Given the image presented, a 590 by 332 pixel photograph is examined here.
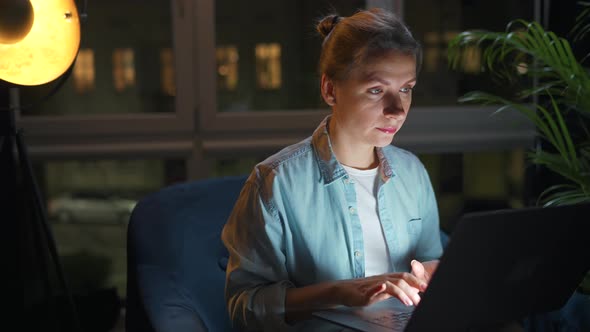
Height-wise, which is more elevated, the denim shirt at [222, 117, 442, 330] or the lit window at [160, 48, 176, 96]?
the lit window at [160, 48, 176, 96]

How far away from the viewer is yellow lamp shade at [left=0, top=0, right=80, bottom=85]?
187 cm

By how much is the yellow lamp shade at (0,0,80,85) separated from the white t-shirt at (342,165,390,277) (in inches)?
35.0

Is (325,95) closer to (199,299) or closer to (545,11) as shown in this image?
(199,299)

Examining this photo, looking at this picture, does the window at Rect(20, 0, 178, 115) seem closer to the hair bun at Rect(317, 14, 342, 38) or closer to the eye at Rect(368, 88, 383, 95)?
the hair bun at Rect(317, 14, 342, 38)

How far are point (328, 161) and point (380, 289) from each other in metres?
0.35

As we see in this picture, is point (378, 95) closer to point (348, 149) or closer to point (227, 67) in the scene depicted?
point (348, 149)

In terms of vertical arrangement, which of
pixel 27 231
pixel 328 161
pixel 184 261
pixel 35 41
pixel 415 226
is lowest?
→ pixel 27 231

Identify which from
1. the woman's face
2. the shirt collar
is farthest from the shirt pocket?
the woman's face

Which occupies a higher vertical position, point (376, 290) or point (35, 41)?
point (35, 41)

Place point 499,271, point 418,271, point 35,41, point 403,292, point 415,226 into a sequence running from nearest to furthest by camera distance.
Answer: point 499,271
point 403,292
point 418,271
point 415,226
point 35,41

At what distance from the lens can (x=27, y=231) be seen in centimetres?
274

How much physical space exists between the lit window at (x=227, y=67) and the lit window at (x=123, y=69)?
0.40 meters

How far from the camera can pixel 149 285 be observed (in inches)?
62.3

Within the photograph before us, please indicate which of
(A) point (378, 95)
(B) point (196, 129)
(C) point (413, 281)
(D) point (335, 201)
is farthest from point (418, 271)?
(B) point (196, 129)
